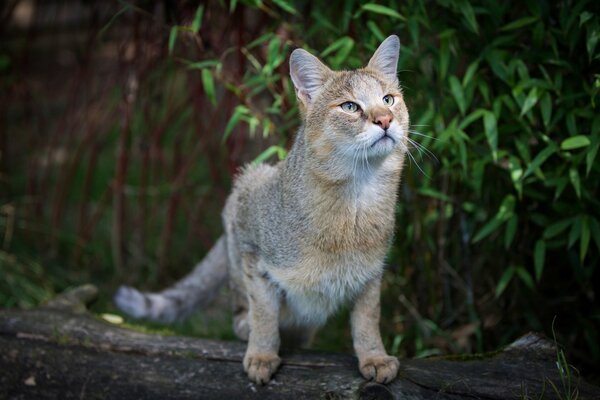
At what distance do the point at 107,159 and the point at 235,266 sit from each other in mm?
3892

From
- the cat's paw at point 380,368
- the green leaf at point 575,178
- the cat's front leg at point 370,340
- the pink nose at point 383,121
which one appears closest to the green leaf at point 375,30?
the pink nose at point 383,121

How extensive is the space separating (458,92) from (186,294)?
2.15 m

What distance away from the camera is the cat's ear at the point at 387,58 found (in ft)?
11.7

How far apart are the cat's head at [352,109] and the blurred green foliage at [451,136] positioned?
10.7 inches

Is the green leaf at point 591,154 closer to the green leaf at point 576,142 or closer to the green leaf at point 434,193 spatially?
the green leaf at point 576,142

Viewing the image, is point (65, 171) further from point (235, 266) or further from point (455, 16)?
point (455, 16)

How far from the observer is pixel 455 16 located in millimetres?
4062

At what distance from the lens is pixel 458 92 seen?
3.91m

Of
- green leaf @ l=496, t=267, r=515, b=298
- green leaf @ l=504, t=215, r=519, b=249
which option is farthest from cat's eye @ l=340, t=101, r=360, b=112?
green leaf @ l=496, t=267, r=515, b=298

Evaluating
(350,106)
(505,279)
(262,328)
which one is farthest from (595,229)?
(262,328)

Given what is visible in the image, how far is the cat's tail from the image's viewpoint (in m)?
4.37

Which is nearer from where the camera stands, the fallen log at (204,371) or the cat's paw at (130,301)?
the fallen log at (204,371)

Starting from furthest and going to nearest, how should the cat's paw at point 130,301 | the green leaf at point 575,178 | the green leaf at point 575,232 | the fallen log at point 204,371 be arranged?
the cat's paw at point 130,301 < the green leaf at point 575,232 < the green leaf at point 575,178 < the fallen log at point 204,371

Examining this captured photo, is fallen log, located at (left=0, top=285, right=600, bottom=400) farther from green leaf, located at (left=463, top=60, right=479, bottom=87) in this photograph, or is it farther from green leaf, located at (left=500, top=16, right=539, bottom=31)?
green leaf, located at (left=500, top=16, right=539, bottom=31)
